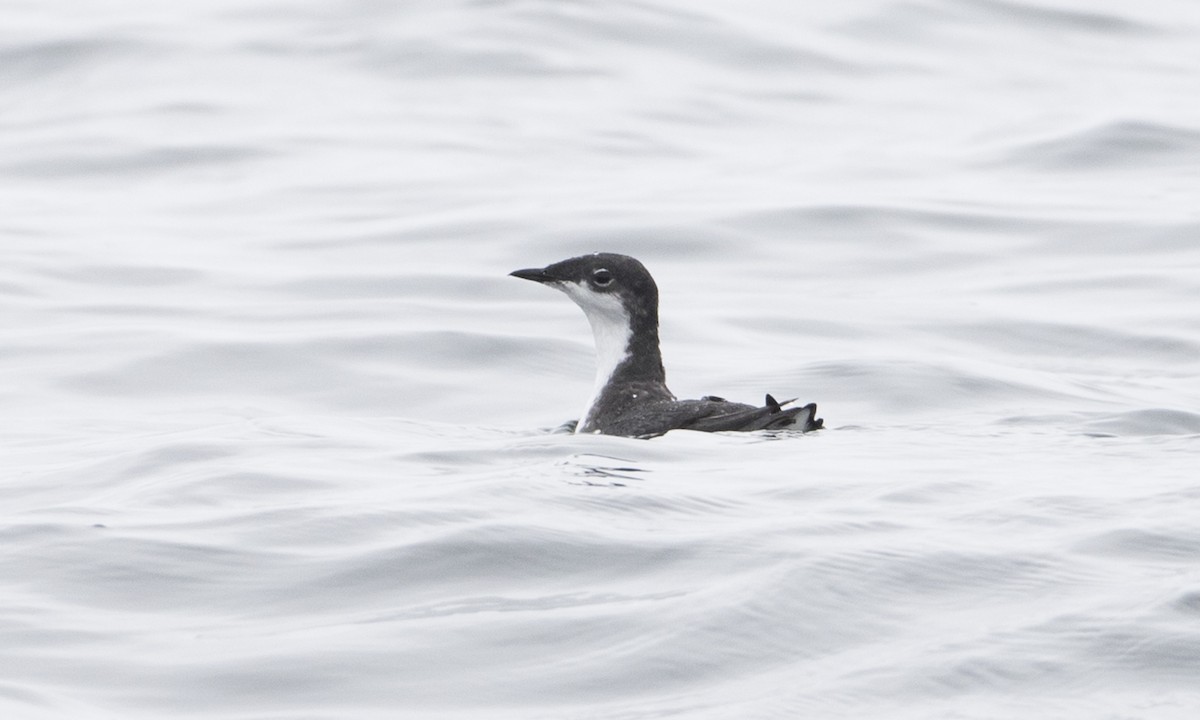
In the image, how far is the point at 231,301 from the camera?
14.5 m

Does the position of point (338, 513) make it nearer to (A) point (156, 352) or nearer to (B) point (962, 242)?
(A) point (156, 352)

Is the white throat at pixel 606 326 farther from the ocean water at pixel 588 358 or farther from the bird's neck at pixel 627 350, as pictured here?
the ocean water at pixel 588 358

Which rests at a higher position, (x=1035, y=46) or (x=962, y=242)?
(x=1035, y=46)

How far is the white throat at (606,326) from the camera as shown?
10.8 metres

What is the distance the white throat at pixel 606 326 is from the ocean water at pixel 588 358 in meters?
0.61

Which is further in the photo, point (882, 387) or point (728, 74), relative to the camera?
point (728, 74)

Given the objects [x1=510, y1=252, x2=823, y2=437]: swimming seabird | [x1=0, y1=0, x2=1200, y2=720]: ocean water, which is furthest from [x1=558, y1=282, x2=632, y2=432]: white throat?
[x1=0, y1=0, x2=1200, y2=720]: ocean water

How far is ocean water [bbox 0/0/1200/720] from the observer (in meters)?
6.08

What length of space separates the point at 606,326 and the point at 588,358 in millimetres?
2259

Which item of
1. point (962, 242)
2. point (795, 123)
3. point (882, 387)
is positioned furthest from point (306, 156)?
point (882, 387)

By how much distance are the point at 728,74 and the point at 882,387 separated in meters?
13.3

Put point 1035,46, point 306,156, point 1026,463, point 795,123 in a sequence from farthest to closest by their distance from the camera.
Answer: point 1035,46, point 795,123, point 306,156, point 1026,463

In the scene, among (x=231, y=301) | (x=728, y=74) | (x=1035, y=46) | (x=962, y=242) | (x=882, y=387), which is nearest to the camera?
(x=882, y=387)

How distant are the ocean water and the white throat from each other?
61 centimetres
